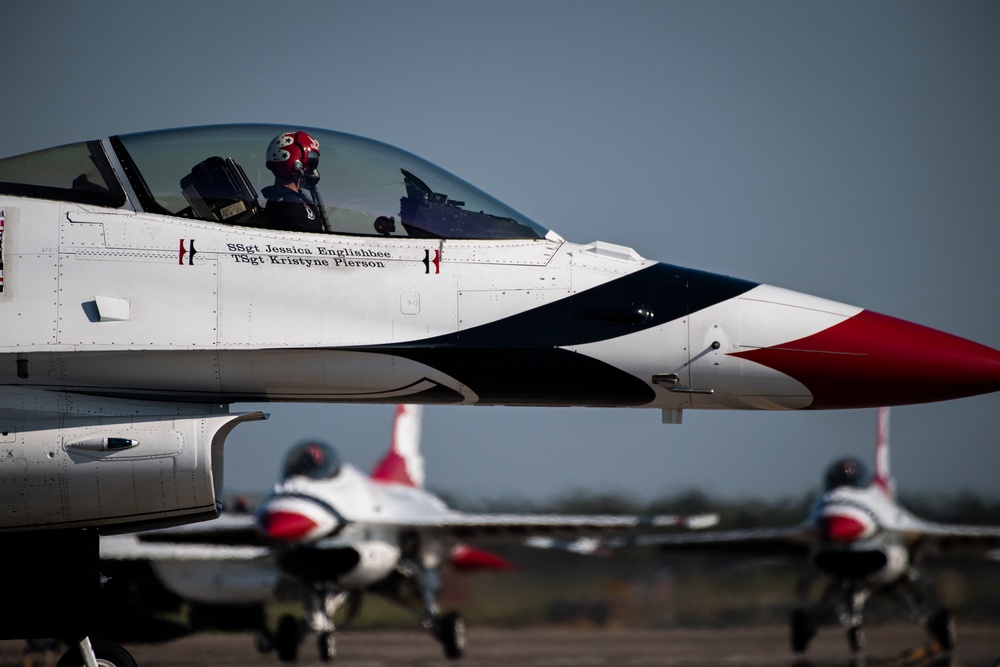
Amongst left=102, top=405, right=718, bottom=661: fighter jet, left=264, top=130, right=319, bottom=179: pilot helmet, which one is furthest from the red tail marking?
left=264, top=130, right=319, bottom=179: pilot helmet

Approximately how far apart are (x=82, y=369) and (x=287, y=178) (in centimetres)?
146

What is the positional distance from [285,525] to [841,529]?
28.3 feet

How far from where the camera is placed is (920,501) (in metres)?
21.5

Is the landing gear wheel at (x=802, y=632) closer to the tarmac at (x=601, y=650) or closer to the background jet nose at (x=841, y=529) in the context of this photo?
the tarmac at (x=601, y=650)

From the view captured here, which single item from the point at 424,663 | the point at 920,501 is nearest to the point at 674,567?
the point at 920,501

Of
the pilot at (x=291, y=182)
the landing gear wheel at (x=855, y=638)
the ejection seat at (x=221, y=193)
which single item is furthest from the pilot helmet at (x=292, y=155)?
the landing gear wheel at (x=855, y=638)

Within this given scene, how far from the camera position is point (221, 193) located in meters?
5.74

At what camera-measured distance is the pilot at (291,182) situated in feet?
18.7

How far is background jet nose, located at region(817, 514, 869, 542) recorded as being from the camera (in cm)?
1683

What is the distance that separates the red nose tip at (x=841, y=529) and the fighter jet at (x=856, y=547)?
0.05 ft

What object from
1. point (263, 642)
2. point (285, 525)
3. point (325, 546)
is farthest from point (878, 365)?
point (263, 642)

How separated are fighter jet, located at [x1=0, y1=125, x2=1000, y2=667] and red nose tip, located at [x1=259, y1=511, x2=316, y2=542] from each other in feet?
30.6

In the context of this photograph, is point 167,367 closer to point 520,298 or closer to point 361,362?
point 361,362

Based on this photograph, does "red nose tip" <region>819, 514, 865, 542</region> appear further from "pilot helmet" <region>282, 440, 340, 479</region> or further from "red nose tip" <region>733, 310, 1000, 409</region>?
"red nose tip" <region>733, 310, 1000, 409</region>
